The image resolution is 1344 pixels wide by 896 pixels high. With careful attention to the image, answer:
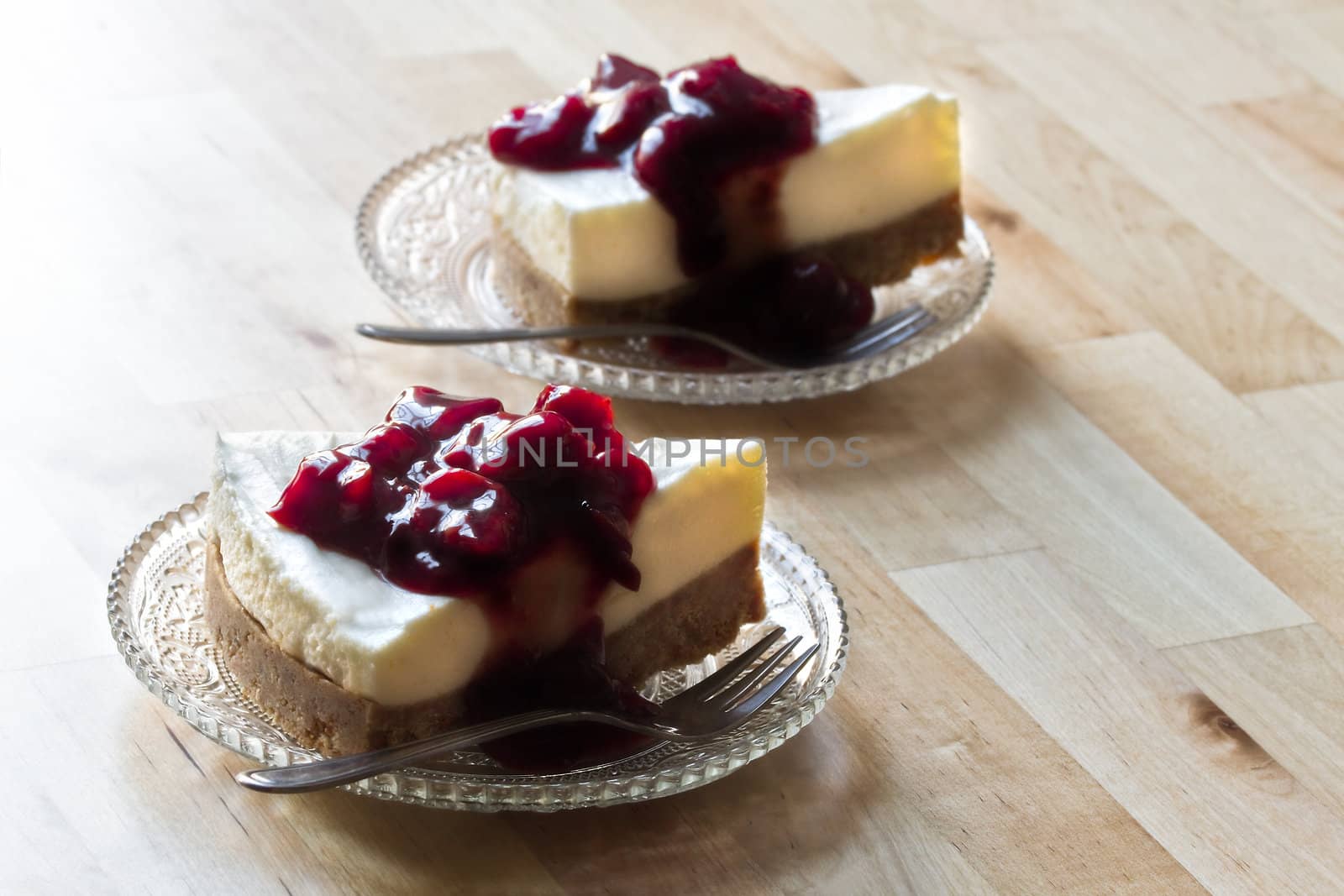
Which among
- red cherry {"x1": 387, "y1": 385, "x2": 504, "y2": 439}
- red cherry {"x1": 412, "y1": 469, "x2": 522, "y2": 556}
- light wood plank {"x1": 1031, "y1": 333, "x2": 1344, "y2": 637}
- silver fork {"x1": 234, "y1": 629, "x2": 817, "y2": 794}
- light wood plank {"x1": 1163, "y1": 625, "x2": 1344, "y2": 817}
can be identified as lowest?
light wood plank {"x1": 1031, "y1": 333, "x2": 1344, "y2": 637}

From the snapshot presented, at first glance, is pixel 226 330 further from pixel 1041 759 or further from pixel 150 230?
pixel 1041 759

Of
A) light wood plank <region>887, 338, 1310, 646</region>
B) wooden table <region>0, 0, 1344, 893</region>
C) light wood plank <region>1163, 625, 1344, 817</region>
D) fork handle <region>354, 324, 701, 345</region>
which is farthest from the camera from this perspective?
fork handle <region>354, 324, 701, 345</region>

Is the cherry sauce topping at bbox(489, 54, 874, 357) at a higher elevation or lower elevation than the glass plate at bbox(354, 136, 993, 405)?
higher

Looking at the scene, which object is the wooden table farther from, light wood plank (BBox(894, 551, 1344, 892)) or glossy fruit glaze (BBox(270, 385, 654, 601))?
glossy fruit glaze (BBox(270, 385, 654, 601))

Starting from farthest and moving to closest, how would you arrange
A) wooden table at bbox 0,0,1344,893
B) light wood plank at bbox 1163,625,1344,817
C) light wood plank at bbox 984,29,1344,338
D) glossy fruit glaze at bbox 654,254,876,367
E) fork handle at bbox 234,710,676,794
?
1. light wood plank at bbox 984,29,1344,338
2. glossy fruit glaze at bbox 654,254,876,367
3. light wood plank at bbox 1163,625,1344,817
4. wooden table at bbox 0,0,1344,893
5. fork handle at bbox 234,710,676,794

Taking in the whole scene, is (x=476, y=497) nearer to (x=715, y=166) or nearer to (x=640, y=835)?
(x=640, y=835)

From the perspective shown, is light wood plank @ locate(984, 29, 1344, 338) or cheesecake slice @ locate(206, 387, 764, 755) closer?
cheesecake slice @ locate(206, 387, 764, 755)

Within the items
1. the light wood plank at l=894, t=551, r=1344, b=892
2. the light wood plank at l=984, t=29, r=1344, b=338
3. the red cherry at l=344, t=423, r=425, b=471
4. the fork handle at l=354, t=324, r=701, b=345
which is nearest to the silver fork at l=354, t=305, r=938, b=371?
the fork handle at l=354, t=324, r=701, b=345
